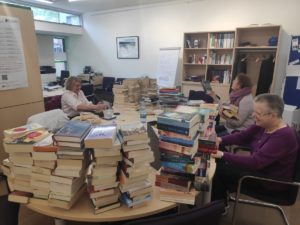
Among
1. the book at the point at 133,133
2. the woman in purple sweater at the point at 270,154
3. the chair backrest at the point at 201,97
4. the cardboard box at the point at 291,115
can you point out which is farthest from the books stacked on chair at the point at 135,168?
the cardboard box at the point at 291,115

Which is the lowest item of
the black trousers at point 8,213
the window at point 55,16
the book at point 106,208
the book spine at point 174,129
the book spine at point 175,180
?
the black trousers at point 8,213

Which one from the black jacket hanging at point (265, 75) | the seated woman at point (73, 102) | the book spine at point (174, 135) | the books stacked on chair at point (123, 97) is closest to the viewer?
the book spine at point (174, 135)

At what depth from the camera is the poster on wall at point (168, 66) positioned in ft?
19.9

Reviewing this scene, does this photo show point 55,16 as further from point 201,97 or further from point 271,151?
point 271,151

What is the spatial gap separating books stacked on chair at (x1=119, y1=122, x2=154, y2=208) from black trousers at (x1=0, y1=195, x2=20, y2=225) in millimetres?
829

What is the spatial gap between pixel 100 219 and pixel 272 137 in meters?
1.34

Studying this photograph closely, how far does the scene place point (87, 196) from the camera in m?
1.38

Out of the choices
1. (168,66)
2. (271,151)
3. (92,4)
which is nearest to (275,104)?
(271,151)

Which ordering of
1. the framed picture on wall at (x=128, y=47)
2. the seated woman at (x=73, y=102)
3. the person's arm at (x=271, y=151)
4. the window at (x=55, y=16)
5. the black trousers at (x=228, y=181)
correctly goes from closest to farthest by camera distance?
the person's arm at (x=271, y=151) < the black trousers at (x=228, y=181) < the seated woman at (x=73, y=102) < the window at (x=55, y=16) < the framed picture on wall at (x=128, y=47)

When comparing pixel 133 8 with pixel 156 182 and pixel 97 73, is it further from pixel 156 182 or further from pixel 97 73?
pixel 156 182

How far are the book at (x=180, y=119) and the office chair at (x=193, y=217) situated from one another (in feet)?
1.48

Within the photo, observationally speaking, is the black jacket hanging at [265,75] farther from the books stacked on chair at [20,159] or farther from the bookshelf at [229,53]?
the books stacked on chair at [20,159]

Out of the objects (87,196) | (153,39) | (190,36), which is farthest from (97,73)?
(87,196)

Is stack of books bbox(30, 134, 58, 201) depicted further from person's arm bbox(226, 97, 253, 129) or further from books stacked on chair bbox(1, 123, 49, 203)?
person's arm bbox(226, 97, 253, 129)
